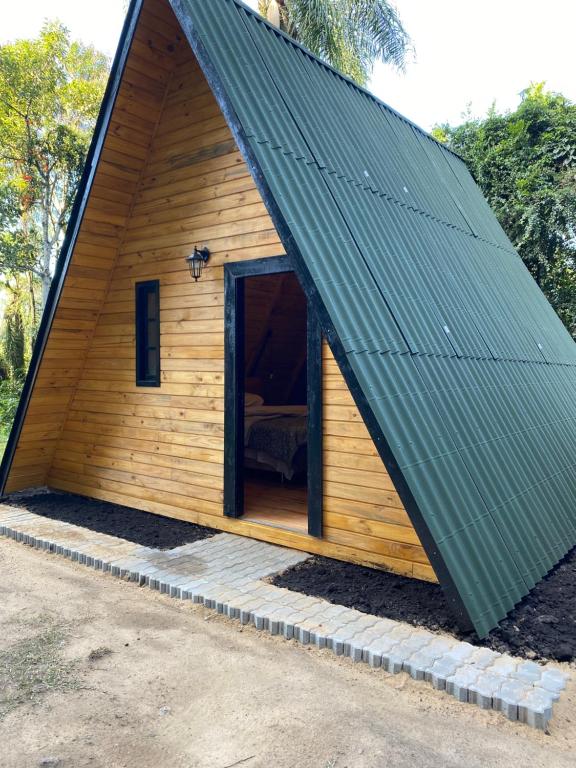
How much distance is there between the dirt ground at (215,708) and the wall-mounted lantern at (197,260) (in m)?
3.05

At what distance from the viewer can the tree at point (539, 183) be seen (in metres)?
12.2

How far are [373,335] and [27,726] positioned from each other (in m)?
2.86

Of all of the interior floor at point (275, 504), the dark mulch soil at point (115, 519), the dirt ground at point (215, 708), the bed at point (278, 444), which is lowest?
the dirt ground at point (215, 708)

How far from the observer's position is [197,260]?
533cm

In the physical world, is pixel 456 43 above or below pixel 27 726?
above

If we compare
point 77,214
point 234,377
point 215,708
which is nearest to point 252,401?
point 234,377

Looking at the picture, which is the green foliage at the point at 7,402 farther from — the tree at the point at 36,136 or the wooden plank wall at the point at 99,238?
the wooden plank wall at the point at 99,238

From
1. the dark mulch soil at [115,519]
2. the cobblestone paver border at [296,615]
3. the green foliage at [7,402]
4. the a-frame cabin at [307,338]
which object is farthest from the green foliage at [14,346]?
the cobblestone paver border at [296,615]

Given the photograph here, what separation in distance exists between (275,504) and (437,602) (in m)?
2.35

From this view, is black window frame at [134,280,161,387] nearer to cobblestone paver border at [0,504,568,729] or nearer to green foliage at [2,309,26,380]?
cobblestone paver border at [0,504,568,729]

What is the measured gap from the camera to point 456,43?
26312 mm

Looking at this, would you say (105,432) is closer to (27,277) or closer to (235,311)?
(235,311)

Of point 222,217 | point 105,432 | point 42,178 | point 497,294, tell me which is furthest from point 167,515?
point 42,178

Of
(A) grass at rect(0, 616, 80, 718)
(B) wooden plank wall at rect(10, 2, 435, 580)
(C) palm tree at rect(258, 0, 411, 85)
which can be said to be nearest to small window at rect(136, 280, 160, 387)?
(B) wooden plank wall at rect(10, 2, 435, 580)
